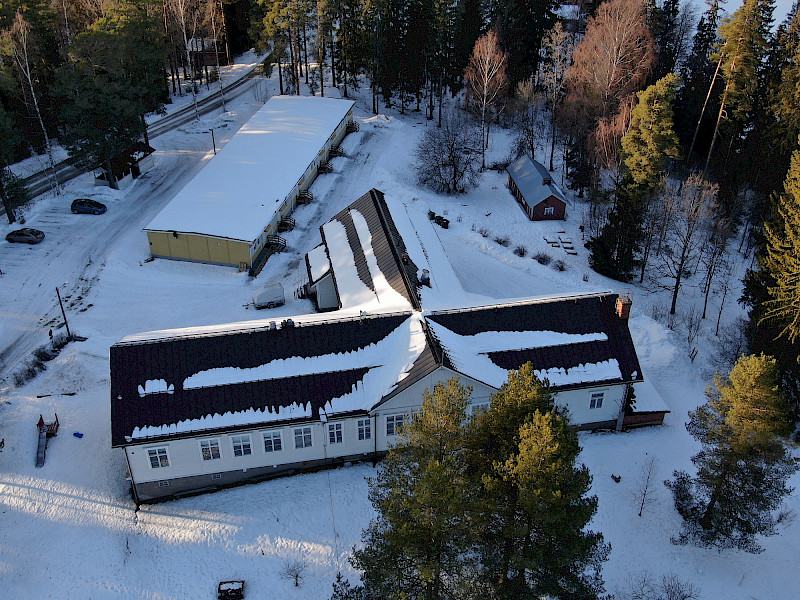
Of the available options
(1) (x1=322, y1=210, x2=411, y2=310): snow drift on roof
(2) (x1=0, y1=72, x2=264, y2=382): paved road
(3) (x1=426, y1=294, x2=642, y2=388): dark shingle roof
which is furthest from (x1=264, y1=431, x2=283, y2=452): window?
(2) (x1=0, y1=72, x2=264, y2=382): paved road

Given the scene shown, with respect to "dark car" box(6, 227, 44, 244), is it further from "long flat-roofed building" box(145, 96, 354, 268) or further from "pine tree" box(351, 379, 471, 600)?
"pine tree" box(351, 379, 471, 600)

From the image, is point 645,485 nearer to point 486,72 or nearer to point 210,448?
point 210,448

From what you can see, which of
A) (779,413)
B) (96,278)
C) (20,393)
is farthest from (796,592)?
(96,278)

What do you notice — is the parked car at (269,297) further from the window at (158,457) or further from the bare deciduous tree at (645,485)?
the bare deciduous tree at (645,485)

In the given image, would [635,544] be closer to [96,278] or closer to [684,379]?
[684,379]

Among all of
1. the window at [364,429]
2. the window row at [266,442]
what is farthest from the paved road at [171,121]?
the window at [364,429]

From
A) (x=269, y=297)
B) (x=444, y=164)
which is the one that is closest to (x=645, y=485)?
(x=269, y=297)

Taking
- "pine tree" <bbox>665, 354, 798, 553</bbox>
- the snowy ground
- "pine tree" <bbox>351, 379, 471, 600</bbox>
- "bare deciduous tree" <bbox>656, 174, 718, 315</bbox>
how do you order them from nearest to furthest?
"pine tree" <bbox>351, 379, 471, 600</bbox>
"pine tree" <bbox>665, 354, 798, 553</bbox>
the snowy ground
"bare deciduous tree" <bbox>656, 174, 718, 315</bbox>
